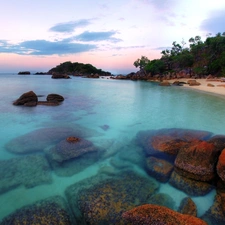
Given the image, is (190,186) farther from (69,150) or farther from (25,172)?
(25,172)

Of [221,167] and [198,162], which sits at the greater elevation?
[221,167]

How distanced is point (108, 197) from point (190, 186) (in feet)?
7.53

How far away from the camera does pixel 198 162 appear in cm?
540

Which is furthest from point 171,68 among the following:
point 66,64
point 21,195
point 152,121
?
point 66,64

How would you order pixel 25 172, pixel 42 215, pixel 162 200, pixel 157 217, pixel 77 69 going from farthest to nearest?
pixel 77 69, pixel 25 172, pixel 162 200, pixel 42 215, pixel 157 217

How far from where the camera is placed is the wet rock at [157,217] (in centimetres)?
314

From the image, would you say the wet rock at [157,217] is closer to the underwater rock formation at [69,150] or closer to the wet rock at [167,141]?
the wet rock at [167,141]

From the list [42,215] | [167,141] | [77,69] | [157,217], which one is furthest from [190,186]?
[77,69]

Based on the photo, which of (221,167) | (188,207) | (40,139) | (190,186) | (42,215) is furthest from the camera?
(40,139)

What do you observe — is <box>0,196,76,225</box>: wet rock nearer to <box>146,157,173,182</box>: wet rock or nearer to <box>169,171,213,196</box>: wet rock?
<box>146,157,173,182</box>: wet rock

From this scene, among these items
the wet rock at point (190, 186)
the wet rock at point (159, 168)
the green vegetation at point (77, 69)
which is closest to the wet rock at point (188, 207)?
the wet rock at point (190, 186)

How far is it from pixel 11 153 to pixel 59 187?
3131 millimetres

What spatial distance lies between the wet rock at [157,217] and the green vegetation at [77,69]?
109 m

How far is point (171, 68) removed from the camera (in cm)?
6644
